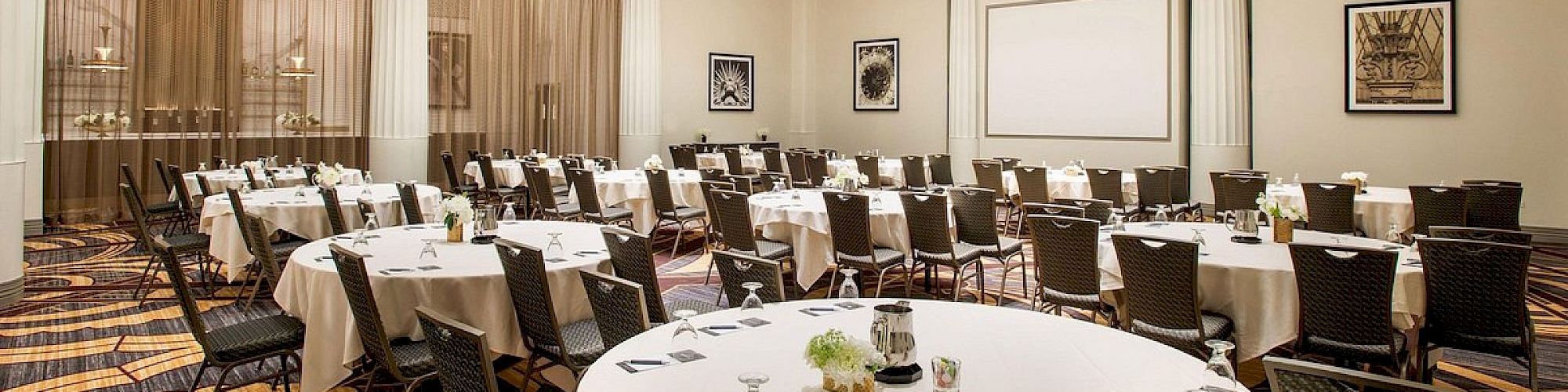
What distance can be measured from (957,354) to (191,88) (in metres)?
11.3

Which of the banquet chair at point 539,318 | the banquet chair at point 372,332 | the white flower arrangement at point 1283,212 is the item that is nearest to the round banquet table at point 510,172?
the banquet chair at point 539,318

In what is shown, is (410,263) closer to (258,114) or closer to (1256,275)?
(1256,275)

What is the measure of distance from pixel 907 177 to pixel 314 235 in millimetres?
6241

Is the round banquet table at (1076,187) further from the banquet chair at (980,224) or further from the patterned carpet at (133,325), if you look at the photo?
the banquet chair at (980,224)

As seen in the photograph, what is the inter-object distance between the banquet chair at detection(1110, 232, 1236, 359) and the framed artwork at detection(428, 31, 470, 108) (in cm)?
1084

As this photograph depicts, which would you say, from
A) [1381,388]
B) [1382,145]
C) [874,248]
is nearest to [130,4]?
[874,248]

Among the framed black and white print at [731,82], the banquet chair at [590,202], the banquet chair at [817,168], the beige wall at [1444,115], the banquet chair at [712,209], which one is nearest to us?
the banquet chair at [712,209]

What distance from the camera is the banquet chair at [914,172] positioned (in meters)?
10.8

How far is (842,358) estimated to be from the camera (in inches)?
75.7

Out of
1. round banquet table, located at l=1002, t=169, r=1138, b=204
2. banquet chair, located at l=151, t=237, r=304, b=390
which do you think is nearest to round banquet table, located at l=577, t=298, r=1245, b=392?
banquet chair, located at l=151, t=237, r=304, b=390

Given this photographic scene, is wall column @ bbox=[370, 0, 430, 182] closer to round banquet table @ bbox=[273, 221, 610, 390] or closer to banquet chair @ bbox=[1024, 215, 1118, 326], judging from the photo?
round banquet table @ bbox=[273, 221, 610, 390]

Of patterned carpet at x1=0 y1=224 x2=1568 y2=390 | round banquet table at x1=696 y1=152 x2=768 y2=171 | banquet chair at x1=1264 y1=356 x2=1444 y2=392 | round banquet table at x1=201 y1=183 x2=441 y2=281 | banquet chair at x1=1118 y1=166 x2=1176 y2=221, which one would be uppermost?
round banquet table at x1=696 y1=152 x2=768 y2=171

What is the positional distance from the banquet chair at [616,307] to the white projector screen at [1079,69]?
10436mm

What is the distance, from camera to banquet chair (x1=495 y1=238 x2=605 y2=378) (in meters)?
3.51
